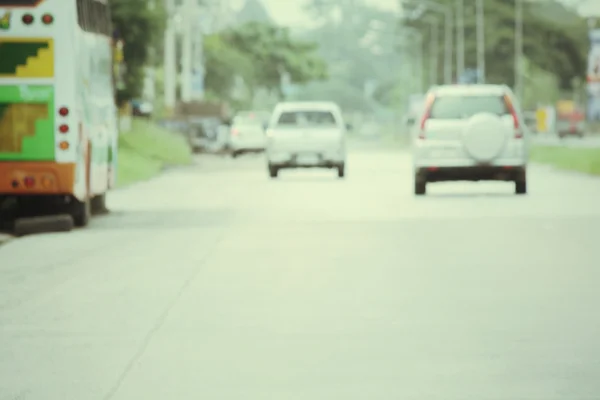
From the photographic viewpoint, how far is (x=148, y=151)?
52.8m

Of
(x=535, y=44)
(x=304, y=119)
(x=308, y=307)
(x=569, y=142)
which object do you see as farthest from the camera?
(x=535, y=44)

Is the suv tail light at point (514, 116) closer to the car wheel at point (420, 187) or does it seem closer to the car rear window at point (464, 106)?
the car rear window at point (464, 106)

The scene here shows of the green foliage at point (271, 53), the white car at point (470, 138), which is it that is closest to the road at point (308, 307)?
the white car at point (470, 138)

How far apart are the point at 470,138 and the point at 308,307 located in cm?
1634

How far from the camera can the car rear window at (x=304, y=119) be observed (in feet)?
137

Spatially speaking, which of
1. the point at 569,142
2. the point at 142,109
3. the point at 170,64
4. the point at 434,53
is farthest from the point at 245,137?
the point at 434,53

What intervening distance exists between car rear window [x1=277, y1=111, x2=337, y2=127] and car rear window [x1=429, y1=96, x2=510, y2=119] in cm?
1067

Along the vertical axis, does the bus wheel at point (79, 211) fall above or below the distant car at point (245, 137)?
above

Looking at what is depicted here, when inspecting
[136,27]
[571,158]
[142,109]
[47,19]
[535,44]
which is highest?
[535,44]

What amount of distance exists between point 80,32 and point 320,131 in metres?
18.5

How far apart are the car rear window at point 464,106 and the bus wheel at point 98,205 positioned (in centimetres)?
639

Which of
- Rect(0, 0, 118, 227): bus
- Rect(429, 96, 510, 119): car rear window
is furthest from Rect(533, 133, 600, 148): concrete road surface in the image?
Rect(0, 0, 118, 227): bus

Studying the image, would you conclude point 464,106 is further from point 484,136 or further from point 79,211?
point 79,211

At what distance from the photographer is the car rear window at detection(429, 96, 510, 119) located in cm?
3081
